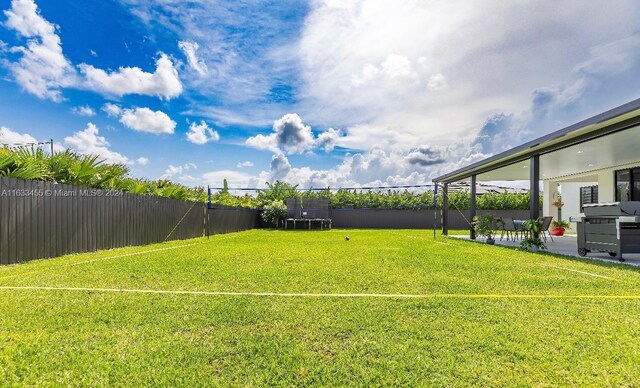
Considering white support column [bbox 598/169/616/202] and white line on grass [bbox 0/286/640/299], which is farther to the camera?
white support column [bbox 598/169/616/202]

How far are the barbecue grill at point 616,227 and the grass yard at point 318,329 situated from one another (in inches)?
76.9

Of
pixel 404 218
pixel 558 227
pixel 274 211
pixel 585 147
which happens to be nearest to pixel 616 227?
pixel 585 147

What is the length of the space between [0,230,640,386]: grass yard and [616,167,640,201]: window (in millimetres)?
8479

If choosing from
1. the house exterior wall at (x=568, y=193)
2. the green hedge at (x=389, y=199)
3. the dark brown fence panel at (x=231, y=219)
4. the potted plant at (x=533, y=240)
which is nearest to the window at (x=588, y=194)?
the house exterior wall at (x=568, y=193)

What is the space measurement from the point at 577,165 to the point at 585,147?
4.12 metres

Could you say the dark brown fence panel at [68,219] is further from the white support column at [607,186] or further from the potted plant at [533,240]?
the white support column at [607,186]

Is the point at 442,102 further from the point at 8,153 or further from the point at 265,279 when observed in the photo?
the point at 8,153

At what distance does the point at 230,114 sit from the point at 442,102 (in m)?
8.78

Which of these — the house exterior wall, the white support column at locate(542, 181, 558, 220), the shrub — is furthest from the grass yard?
the white support column at locate(542, 181, 558, 220)

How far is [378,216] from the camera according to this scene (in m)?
18.4

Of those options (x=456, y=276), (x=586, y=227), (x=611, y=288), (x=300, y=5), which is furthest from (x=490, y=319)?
(x=300, y=5)

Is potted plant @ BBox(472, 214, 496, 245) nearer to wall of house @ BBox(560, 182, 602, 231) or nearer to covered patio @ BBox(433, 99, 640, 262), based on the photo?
covered patio @ BBox(433, 99, 640, 262)

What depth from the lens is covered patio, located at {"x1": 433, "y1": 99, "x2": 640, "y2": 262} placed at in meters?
6.06

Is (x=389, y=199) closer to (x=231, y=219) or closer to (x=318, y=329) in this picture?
(x=231, y=219)
